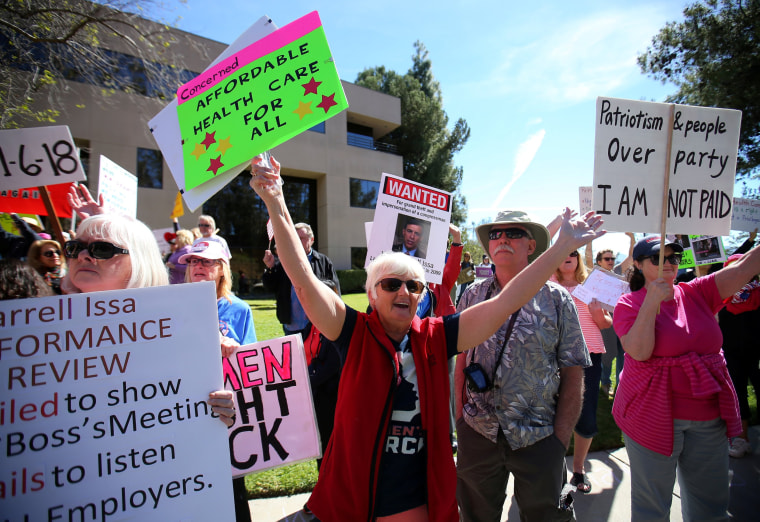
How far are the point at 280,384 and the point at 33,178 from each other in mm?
2424

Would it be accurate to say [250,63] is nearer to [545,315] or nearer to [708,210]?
[545,315]

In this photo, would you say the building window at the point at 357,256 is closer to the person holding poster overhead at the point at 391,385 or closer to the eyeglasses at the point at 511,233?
the eyeglasses at the point at 511,233

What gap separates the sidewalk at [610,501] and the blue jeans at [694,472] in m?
0.84

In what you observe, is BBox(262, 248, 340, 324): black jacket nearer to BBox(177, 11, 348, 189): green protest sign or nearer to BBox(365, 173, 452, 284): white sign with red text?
BBox(365, 173, 452, 284): white sign with red text

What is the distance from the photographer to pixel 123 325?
5.13 ft

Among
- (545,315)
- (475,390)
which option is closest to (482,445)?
(475,390)

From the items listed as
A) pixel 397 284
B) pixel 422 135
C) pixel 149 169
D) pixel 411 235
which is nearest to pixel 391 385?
pixel 397 284

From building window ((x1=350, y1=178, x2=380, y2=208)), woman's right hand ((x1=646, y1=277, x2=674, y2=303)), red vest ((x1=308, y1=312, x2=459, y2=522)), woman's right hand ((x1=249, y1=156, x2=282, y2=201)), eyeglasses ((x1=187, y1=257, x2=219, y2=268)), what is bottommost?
red vest ((x1=308, y1=312, x2=459, y2=522))

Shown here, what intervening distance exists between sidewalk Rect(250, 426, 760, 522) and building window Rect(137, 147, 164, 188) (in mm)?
19617

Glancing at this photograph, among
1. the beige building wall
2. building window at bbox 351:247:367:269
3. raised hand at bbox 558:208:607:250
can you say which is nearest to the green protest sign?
raised hand at bbox 558:208:607:250

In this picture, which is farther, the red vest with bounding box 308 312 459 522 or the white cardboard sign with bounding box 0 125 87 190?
the white cardboard sign with bounding box 0 125 87 190

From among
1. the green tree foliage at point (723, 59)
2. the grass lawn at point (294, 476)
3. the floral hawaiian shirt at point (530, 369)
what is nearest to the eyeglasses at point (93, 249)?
the floral hawaiian shirt at point (530, 369)

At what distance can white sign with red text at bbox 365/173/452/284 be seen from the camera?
3758 millimetres

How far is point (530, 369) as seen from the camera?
2201 mm
